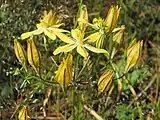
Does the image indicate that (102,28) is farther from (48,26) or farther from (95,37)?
(48,26)

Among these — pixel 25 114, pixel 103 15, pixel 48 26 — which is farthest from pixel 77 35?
pixel 103 15

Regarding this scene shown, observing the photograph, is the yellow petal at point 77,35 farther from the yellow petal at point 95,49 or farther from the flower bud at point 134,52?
the flower bud at point 134,52

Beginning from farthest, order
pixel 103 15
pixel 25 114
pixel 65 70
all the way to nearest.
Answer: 1. pixel 103 15
2. pixel 25 114
3. pixel 65 70

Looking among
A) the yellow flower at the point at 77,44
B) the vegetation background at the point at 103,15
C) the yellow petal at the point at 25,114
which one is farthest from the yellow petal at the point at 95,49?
the vegetation background at the point at 103,15

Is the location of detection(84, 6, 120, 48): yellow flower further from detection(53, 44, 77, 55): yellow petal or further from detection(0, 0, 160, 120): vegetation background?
detection(0, 0, 160, 120): vegetation background

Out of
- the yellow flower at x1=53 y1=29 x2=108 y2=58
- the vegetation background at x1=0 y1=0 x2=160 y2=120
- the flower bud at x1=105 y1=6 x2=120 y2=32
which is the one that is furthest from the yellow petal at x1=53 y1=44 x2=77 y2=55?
the vegetation background at x1=0 y1=0 x2=160 y2=120

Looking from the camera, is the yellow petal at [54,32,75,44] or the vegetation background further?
the vegetation background

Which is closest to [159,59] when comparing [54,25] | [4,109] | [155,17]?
[155,17]

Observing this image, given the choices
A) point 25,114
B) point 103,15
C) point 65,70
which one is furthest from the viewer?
point 103,15
